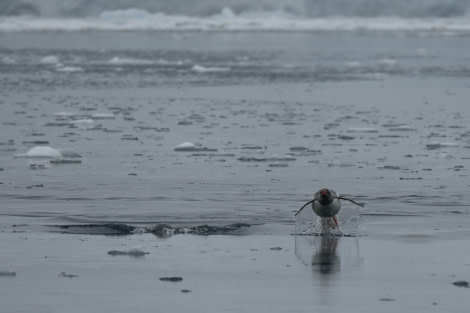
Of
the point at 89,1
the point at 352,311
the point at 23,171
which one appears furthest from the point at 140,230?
the point at 89,1

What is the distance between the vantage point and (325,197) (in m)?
9.60

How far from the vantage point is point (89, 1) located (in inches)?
3698

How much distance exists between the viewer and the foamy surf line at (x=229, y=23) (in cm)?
9519

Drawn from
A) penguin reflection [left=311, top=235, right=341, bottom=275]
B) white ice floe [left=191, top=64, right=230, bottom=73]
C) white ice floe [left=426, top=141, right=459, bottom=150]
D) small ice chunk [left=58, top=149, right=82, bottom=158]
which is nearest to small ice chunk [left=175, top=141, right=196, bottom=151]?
small ice chunk [left=58, top=149, right=82, bottom=158]

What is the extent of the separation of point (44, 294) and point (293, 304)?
60.1 inches

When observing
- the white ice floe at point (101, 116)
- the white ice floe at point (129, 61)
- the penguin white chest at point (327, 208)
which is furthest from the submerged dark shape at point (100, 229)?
the white ice floe at point (129, 61)

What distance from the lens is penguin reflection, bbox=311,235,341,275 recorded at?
8.71m

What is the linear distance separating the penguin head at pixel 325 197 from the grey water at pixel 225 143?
112cm

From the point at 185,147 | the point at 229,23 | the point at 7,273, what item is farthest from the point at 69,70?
the point at 229,23

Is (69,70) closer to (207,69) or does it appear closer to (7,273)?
(207,69)

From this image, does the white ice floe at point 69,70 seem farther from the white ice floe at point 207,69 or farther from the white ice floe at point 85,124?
the white ice floe at point 85,124

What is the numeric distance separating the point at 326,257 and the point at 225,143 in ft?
28.8

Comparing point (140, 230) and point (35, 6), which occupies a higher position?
point (35, 6)

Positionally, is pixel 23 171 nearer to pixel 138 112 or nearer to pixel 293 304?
pixel 293 304
